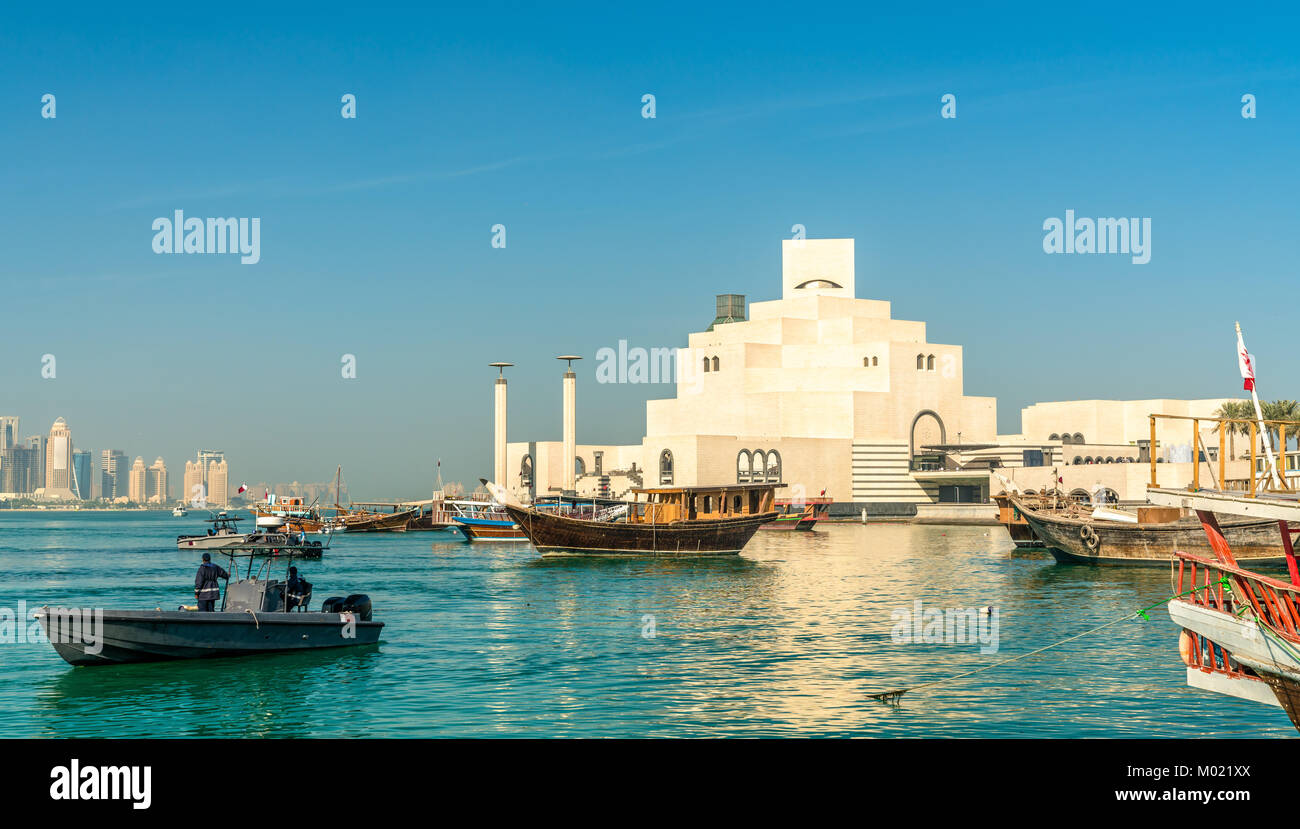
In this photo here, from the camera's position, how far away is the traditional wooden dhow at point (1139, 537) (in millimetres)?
37469

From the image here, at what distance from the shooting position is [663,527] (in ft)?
169

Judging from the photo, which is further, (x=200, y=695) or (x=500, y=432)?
(x=500, y=432)

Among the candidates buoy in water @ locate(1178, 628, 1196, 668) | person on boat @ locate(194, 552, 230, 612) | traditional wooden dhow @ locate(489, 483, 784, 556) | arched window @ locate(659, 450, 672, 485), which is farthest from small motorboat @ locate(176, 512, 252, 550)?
arched window @ locate(659, 450, 672, 485)

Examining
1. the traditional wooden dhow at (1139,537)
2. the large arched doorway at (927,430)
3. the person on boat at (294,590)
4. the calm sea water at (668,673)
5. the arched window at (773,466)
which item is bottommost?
the calm sea water at (668,673)

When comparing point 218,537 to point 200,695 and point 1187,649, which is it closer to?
point 200,695

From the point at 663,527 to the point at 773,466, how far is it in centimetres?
4998

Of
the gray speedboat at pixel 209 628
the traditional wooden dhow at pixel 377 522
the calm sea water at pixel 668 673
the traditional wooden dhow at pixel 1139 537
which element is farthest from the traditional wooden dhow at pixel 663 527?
the traditional wooden dhow at pixel 377 522

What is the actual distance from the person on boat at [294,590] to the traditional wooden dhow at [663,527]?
27.8 metres

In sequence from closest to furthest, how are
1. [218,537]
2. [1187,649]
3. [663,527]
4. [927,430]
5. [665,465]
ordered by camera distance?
1. [1187,649]
2. [218,537]
3. [663,527]
4. [665,465]
5. [927,430]

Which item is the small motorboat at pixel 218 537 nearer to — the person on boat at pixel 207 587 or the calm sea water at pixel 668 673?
the person on boat at pixel 207 587

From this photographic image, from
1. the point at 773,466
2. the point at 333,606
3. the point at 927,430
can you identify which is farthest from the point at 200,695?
the point at 927,430

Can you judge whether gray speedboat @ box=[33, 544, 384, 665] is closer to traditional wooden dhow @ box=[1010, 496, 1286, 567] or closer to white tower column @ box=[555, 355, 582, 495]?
traditional wooden dhow @ box=[1010, 496, 1286, 567]
